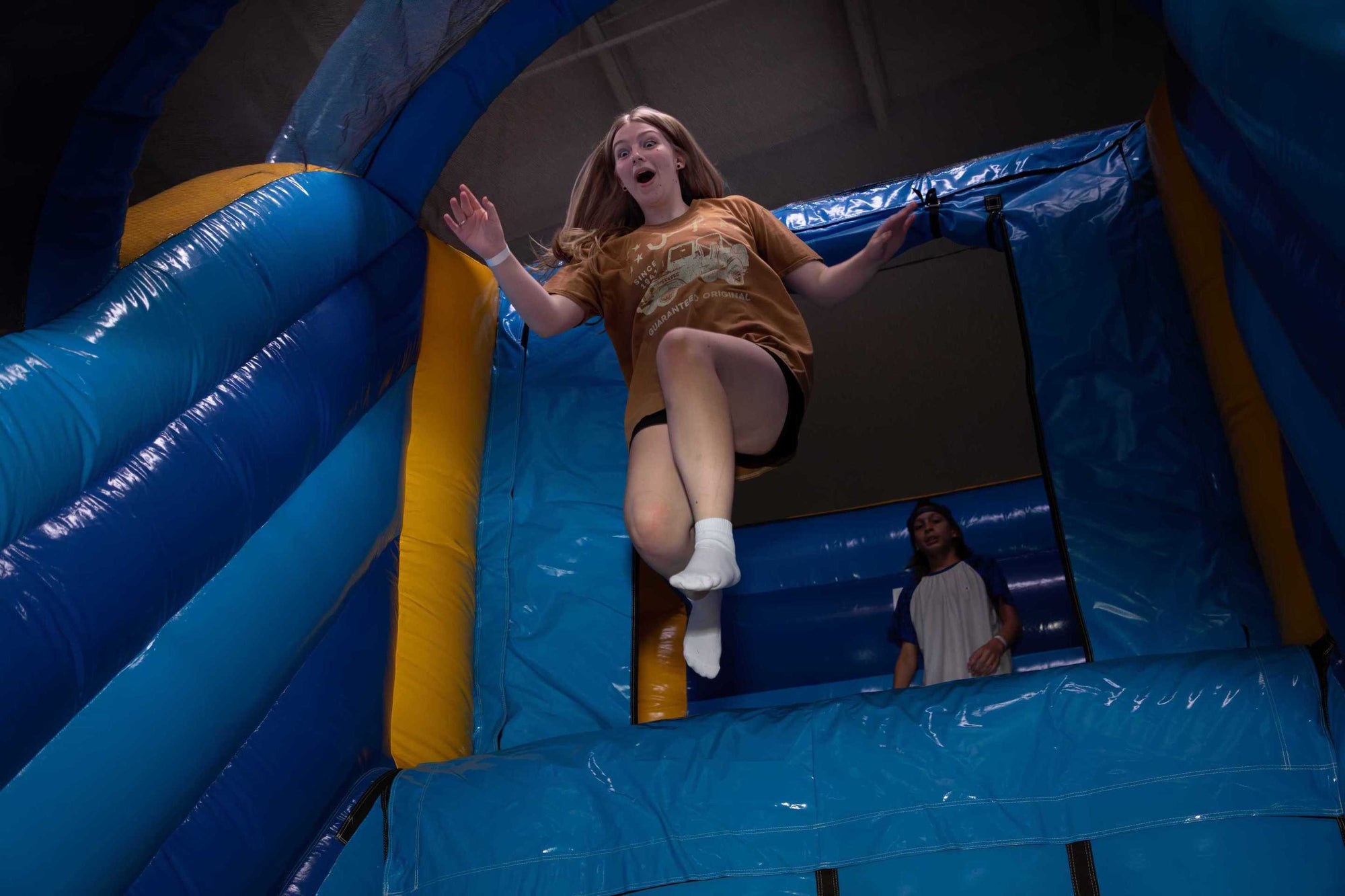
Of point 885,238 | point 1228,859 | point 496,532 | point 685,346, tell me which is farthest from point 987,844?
point 496,532

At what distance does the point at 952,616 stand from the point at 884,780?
0.80 m

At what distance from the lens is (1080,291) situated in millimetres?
1795

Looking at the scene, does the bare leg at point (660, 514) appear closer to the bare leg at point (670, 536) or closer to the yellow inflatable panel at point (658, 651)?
the bare leg at point (670, 536)

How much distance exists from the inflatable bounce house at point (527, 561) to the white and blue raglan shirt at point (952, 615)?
0.43 meters

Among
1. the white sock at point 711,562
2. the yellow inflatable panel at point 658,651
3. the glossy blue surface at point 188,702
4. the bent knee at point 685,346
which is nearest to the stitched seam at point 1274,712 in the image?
the white sock at point 711,562

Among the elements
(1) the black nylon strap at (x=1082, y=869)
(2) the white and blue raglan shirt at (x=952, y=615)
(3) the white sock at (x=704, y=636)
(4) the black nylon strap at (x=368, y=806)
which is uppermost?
(2) the white and blue raglan shirt at (x=952, y=615)

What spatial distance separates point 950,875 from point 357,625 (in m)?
0.86

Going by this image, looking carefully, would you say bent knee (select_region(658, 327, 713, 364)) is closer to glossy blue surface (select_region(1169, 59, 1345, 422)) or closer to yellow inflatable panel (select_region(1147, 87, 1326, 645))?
glossy blue surface (select_region(1169, 59, 1345, 422))

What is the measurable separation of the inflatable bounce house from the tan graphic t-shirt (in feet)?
1.16

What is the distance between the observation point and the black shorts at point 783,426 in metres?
1.41

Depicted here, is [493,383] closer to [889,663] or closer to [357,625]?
[357,625]

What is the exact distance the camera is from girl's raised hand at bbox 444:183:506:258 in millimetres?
1477

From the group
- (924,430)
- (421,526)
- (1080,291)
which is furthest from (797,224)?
(924,430)

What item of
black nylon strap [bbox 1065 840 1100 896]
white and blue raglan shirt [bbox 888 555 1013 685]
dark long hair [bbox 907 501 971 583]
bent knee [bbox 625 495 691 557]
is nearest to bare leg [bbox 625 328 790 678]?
bent knee [bbox 625 495 691 557]
